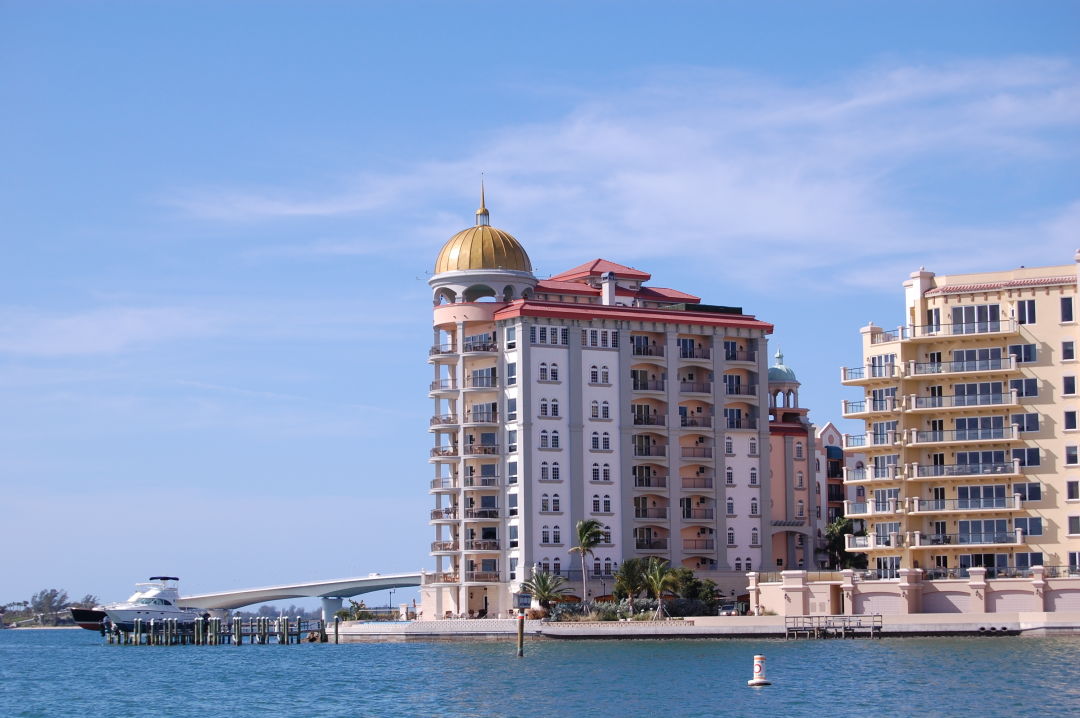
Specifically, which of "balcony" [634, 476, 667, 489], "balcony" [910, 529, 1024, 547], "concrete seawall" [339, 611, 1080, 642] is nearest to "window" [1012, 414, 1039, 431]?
"balcony" [910, 529, 1024, 547]

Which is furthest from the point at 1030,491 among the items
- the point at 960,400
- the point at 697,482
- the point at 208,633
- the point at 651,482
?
the point at 208,633

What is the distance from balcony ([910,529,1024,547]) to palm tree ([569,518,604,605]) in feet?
92.4

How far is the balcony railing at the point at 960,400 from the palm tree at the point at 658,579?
25625mm

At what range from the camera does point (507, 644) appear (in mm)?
128250

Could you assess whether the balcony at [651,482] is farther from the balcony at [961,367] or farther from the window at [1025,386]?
the window at [1025,386]

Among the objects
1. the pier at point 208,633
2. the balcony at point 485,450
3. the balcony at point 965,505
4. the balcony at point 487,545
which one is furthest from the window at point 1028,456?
the pier at point 208,633

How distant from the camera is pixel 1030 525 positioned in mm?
117250

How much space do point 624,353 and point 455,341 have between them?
47.8ft

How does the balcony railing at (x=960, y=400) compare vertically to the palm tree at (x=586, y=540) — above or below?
above

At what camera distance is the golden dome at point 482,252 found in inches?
5846

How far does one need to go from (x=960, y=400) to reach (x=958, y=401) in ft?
0.51

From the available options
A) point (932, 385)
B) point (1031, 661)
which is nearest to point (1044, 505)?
point (932, 385)

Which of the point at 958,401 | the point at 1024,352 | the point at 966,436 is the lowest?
the point at 966,436

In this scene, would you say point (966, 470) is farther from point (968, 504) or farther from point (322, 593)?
point (322, 593)
